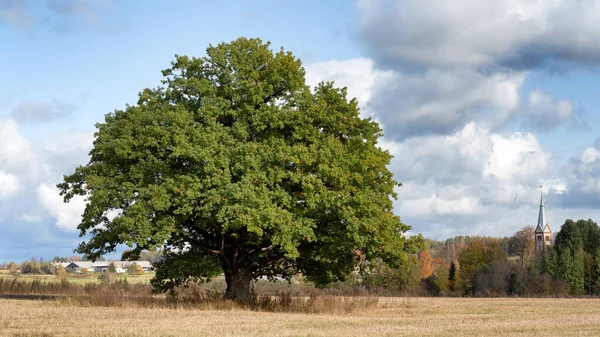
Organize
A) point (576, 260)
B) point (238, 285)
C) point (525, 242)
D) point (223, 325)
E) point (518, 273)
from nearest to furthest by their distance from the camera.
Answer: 1. point (223, 325)
2. point (238, 285)
3. point (518, 273)
4. point (576, 260)
5. point (525, 242)

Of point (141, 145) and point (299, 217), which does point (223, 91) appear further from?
point (299, 217)

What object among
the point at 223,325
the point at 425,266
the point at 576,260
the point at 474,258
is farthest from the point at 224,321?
the point at 425,266

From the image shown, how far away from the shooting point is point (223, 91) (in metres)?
37.0

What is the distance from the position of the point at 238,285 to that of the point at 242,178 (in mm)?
8066

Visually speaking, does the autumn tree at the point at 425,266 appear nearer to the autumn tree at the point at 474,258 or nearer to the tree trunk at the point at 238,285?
the autumn tree at the point at 474,258

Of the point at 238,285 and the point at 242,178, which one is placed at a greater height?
the point at 242,178

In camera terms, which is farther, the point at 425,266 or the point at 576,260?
the point at 425,266

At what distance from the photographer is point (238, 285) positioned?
37.9 meters

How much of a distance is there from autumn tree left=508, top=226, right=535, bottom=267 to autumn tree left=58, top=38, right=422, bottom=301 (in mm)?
117932

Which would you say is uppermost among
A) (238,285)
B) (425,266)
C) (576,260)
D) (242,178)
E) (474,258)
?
(242,178)

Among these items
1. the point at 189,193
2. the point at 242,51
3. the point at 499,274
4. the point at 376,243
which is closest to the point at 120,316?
the point at 189,193

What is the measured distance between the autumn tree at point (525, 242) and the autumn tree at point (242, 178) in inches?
4643

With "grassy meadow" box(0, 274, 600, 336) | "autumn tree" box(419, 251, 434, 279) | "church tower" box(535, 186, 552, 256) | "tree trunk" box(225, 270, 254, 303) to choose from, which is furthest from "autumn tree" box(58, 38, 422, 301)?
"church tower" box(535, 186, 552, 256)

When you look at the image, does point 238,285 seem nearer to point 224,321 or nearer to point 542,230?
point 224,321
